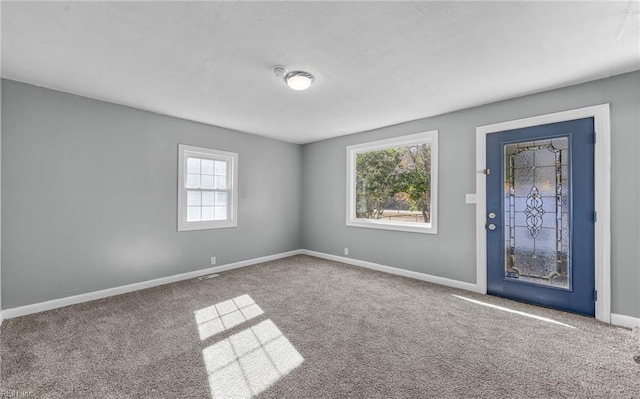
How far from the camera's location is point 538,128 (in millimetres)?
3123

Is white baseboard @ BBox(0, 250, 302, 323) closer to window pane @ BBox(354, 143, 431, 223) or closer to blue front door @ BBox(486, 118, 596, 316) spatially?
window pane @ BBox(354, 143, 431, 223)

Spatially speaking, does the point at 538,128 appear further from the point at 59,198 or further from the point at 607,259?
the point at 59,198

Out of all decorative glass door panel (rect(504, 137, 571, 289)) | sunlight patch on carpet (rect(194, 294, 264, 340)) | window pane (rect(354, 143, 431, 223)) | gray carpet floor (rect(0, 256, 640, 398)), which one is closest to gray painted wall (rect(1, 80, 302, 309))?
gray carpet floor (rect(0, 256, 640, 398))

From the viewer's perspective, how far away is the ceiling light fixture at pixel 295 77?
2.57m

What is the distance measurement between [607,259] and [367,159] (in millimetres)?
3366

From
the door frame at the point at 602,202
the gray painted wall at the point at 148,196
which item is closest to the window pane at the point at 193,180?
the gray painted wall at the point at 148,196

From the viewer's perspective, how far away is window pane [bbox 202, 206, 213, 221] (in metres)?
4.43

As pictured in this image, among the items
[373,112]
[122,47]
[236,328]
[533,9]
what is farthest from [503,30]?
[236,328]

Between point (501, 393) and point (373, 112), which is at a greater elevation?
point (373, 112)

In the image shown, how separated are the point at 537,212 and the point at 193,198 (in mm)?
4768

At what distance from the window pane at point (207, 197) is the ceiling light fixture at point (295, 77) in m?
2.58

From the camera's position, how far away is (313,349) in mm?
2193

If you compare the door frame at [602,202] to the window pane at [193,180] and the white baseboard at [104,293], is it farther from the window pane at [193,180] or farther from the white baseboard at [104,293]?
the window pane at [193,180]

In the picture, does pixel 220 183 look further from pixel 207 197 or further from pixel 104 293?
pixel 104 293
